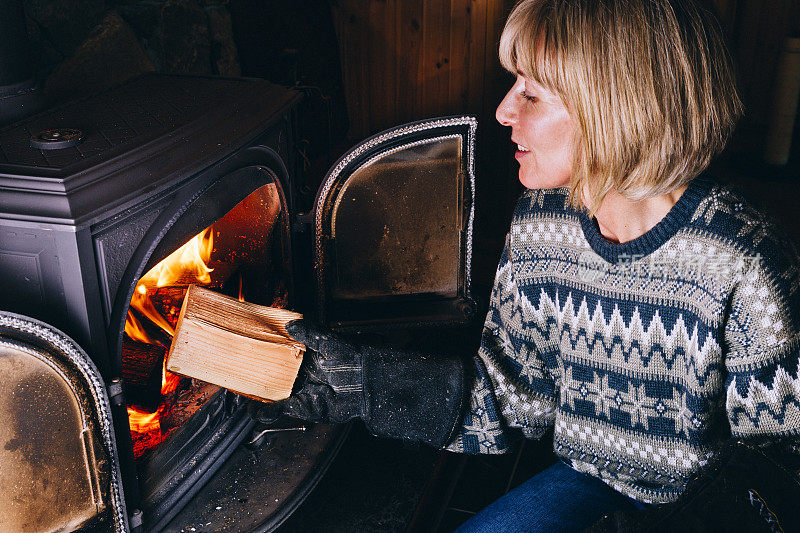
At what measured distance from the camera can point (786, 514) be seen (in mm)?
981

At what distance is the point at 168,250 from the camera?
1244 mm

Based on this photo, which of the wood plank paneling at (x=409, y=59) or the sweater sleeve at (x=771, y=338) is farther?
the wood plank paneling at (x=409, y=59)

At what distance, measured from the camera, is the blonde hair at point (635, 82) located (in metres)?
1.08

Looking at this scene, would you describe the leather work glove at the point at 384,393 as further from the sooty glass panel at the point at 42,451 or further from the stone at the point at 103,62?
the stone at the point at 103,62

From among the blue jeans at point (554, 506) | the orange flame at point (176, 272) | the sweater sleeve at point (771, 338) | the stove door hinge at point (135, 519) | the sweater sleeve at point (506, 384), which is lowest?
the blue jeans at point (554, 506)

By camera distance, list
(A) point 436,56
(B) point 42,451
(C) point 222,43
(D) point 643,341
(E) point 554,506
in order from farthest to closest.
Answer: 1. (A) point 436,56
2. (C) point 222,43
3. (E) point 554,506
4. (D) point 643,341
5. (B) point 42,451

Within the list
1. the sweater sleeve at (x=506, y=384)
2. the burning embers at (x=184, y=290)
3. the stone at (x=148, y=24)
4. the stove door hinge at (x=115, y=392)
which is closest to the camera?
the stove door hinge at (x=115, y=392)

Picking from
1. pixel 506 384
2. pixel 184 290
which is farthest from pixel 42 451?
pixel 506 384

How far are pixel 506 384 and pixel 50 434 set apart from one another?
768mm

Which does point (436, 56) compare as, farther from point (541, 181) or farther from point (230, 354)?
point (230, 354)

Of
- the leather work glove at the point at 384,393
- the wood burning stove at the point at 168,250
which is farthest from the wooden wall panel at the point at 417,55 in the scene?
the leather work glove at the point at 384,393

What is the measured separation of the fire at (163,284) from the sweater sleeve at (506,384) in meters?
0.62

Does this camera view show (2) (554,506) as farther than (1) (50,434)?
Yes

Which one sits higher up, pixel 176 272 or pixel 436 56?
pixel 436 56
